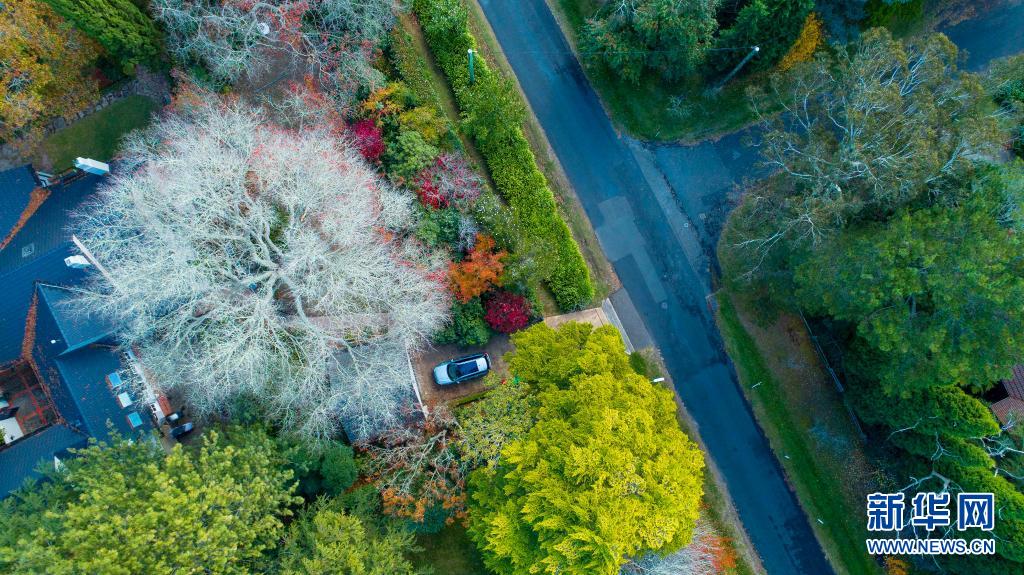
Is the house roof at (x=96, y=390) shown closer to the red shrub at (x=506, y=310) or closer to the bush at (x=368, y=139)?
the bush at (x=368, y=139)

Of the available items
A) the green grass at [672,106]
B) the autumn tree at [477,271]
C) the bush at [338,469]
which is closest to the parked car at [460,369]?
the autumn tree at [477,271]

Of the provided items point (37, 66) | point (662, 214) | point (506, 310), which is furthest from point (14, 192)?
point (662, 214)

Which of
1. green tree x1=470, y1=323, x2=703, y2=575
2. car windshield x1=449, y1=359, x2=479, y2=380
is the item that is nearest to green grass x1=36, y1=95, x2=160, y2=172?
car windshield x1=449, y1=359, x2=479, y2=380

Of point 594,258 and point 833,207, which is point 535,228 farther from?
point 833,207

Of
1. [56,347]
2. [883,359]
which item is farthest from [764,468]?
[56,347]

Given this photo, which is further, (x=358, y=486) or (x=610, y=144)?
(x=610, y=144)
